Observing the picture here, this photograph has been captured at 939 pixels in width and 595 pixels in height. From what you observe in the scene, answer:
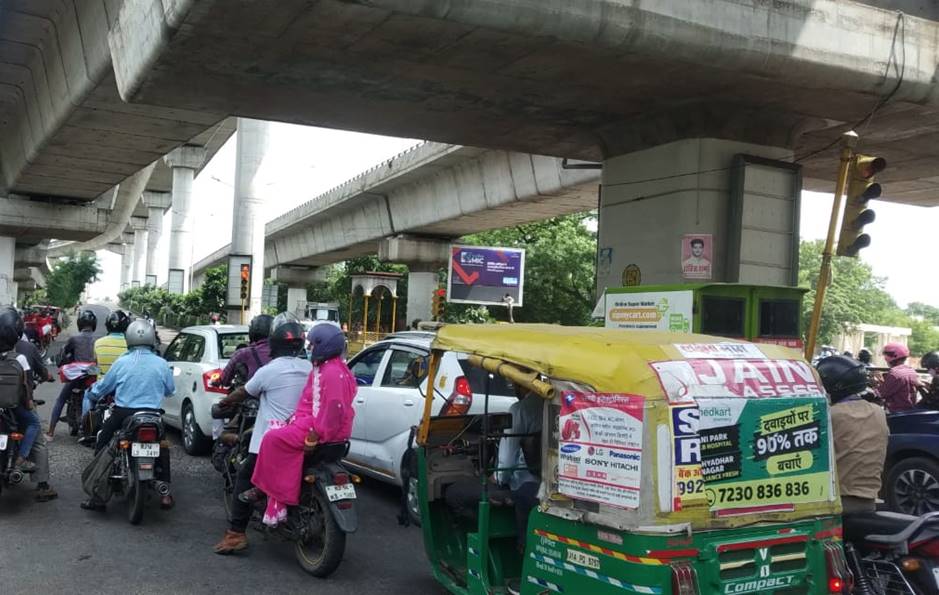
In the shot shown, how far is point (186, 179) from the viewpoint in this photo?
169 ft

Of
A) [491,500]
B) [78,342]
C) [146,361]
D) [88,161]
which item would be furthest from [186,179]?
[491,500]

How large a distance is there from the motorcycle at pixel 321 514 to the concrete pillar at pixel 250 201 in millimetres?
21483

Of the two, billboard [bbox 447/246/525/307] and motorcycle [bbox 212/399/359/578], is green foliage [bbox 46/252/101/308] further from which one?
motorcycle [bbox 212/399/359/578]

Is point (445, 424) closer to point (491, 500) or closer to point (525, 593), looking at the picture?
point (491, 500)

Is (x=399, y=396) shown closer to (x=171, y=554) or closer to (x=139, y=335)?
(x=139, y=335)

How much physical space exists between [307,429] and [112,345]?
4.93m

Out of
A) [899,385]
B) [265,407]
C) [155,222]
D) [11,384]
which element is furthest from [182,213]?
[265,407]

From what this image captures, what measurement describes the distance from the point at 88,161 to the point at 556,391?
Answer: 1884cm

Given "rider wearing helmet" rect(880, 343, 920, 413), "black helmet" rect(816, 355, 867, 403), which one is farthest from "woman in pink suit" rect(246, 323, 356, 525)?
"rider wearing helmet" rect(880, 343, 920, 413)

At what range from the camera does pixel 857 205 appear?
8.47m

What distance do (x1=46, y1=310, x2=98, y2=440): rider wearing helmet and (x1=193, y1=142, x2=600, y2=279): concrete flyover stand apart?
9.73 meters

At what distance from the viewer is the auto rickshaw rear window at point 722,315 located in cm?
941

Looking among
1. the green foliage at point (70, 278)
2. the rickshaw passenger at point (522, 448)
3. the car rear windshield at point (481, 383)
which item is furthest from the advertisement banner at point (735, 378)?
the green foliage at point (70, 278)

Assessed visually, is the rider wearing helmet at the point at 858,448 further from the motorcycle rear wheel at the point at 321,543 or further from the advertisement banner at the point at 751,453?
the motorcycle rear wheel at the point at 321,543
